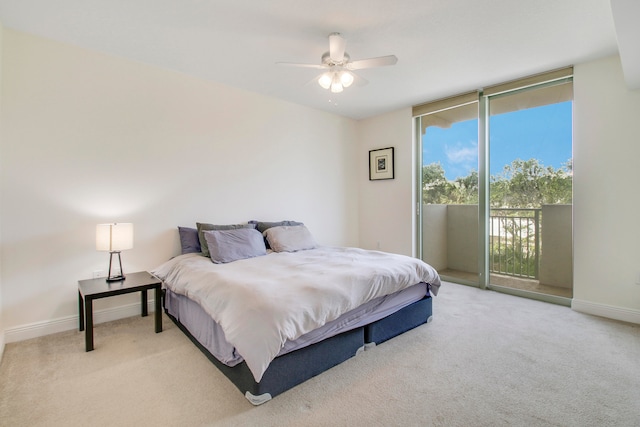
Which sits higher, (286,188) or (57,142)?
(57,142)

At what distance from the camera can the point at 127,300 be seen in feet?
9.92

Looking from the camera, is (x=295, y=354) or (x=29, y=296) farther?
(x=29, y=296)

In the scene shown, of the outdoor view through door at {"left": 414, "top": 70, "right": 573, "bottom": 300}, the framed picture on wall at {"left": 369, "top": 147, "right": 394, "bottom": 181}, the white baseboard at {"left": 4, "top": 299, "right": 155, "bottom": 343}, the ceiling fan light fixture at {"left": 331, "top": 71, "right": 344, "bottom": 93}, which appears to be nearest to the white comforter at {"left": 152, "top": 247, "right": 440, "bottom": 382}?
the white baseboard at {"left": 4, "top": 299, "right": 155, "bottom": 343}

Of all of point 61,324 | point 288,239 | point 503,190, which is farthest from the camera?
point 503,190

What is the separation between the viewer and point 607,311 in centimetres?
299

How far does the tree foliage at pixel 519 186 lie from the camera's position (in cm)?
343

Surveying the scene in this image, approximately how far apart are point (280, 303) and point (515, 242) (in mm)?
3475

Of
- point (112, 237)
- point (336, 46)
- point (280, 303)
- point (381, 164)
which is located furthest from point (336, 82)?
point (381, 164)

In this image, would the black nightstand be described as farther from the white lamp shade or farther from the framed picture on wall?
the framed picture on wall

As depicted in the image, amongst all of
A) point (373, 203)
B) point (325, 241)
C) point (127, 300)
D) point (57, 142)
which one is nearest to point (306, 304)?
point (127, 300)

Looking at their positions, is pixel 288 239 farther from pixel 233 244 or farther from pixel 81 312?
pixel 81 312

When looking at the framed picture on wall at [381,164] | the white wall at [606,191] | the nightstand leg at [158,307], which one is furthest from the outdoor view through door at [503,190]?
the nightstand leg at [158,307]

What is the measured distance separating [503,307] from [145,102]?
4363mm

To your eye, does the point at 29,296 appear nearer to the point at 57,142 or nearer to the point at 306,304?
the point at 57,142
